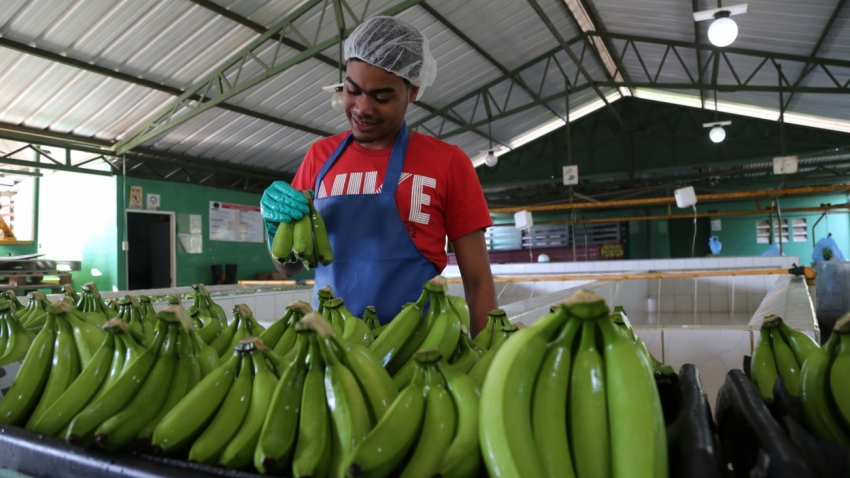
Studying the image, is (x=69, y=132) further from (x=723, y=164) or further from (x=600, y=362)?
(x=723, y=164)

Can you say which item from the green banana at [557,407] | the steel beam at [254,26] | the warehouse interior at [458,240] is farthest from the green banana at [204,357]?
the steel beam at [254,26]

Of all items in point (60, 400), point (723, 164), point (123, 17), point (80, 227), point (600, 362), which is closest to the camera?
point (600, 362)

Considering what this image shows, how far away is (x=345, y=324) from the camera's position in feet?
3.17

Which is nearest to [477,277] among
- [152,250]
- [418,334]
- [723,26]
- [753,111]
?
[418,334]

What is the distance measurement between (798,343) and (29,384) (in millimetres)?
1331

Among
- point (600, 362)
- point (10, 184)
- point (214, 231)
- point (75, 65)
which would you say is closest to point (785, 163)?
point (600, 362)

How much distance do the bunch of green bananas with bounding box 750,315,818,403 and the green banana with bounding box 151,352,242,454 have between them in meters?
0.82

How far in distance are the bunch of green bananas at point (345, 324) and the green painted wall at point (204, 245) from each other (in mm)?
10167

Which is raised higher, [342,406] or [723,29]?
[723,29]

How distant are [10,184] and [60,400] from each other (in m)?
12.3

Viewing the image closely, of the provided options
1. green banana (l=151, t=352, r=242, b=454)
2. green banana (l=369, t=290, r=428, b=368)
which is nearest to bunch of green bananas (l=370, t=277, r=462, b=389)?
green banana (l=369, t=290, r=428, b=368)

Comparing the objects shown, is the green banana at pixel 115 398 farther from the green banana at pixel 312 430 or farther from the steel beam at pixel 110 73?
the steel beam at pixel 110 73

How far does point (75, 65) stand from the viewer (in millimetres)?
6688

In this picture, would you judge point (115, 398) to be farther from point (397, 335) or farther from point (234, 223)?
point (234, 223)
